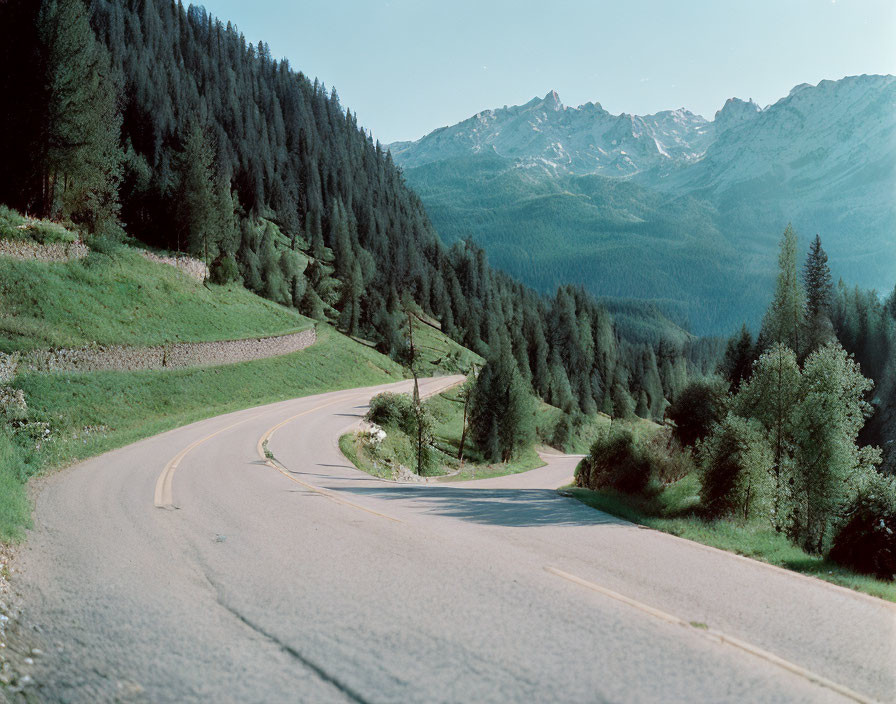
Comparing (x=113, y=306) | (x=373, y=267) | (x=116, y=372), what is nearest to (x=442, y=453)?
(x=116, y=372)

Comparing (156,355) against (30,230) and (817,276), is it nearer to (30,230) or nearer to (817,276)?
(30,230)

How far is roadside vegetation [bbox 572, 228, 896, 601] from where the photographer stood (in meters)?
10.1

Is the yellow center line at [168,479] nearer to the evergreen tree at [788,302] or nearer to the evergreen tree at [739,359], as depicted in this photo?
the evergreen tree at [788,302]

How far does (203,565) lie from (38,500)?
22.7ft

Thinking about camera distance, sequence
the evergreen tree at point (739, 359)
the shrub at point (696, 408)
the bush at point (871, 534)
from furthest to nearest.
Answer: the evergreen tree at point (739, 359)
the shrub at point (696, 408)
the bush at point (871, 534)

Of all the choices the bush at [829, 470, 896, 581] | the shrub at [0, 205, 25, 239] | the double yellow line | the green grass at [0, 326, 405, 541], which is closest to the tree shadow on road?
the double yellow line

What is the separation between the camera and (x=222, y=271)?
6038 centimetres

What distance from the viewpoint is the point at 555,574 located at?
8047 millimetres

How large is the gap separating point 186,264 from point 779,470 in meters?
51.5

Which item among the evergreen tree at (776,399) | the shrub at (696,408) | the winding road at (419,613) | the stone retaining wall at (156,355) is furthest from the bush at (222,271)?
the winding road at (419,613)

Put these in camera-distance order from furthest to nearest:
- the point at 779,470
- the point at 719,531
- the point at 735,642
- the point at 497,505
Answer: the point at 779,470
the point at 497,505
the point at 719,531
the point at 735,642

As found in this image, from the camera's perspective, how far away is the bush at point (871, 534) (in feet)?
31.0

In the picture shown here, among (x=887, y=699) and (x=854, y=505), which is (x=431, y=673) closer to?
(x=887, y=699)

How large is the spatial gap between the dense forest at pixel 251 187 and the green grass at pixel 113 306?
745 cm
